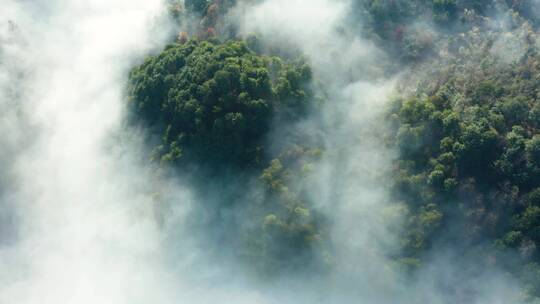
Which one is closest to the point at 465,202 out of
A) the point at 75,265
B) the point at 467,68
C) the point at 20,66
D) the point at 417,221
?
the point at 417,221

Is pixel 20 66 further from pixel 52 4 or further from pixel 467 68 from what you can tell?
pixel 467 68

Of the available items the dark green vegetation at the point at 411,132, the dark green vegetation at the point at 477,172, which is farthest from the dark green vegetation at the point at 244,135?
the dark green vegetation at the point at 477,172

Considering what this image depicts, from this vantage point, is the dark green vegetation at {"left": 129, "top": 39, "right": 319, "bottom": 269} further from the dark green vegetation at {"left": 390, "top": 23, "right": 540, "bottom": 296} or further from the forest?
the dark green vegetation at {"left": 390, "top": 23, "right": 540, "bottom": 296}

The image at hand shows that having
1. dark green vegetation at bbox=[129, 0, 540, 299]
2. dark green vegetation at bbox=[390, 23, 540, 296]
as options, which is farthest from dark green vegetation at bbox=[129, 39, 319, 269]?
dark green vegetation at bbox=[390, 23, 540, 296]

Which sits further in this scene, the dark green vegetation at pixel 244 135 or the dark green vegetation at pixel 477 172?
the dark green vegetation at pixel 244 135

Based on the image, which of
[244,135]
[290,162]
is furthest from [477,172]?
[244,135]

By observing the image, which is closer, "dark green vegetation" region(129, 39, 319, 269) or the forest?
the forest

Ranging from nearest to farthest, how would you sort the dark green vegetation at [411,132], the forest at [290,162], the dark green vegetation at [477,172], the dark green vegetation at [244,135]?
the dark green vegetation at [477,172] → the dark green vegetation at [411,132] → the forest at [290,162] → the dark green vegetation at [244,135]

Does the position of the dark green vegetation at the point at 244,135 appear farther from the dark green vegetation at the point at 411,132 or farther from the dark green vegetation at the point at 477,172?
the dark green vegetation at the point at 477,172
